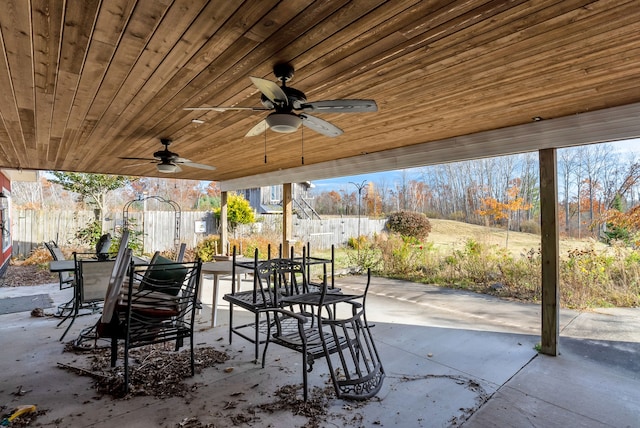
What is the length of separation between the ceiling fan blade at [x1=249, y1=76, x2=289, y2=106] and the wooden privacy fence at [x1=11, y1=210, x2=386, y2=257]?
7.30 m

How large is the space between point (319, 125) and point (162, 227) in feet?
30.0

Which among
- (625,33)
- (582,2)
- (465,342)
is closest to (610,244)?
(465,342)

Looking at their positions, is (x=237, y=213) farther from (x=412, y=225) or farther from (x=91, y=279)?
(x=91, y=279)

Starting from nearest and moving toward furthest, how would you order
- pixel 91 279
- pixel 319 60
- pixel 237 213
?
pixel 319 60
pixel 91 279
pixel 237 213

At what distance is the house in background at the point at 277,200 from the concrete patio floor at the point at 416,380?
10.5 metres

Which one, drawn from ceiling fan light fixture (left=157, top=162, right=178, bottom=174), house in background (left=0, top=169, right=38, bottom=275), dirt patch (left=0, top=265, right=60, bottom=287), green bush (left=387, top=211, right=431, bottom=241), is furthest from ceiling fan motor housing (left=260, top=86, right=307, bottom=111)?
green bush (left=387, top=211, right=431, bottom=241)

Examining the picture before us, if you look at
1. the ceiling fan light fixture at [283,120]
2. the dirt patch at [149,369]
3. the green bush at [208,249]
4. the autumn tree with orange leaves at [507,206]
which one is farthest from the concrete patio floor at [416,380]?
the green bush at [208,249]

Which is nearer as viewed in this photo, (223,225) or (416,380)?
(416,380)

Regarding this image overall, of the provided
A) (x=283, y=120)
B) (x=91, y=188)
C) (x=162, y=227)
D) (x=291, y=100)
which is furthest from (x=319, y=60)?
(x=91, y=188)

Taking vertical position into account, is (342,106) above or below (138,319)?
above

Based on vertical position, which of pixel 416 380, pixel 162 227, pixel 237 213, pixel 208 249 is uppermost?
pixel 237 213

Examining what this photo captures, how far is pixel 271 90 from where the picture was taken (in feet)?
6.36

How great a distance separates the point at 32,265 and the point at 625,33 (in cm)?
1086

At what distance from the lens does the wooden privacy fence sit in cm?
898
